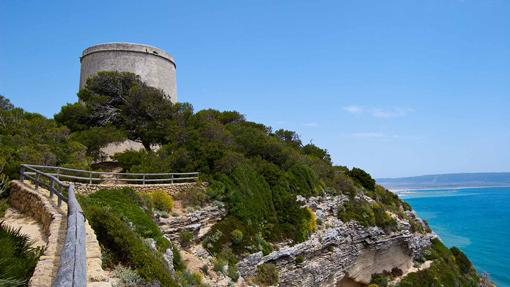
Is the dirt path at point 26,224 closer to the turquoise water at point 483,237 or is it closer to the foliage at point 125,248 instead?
the foliage at point 125,248

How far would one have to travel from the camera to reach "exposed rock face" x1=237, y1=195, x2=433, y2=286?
1795 cm

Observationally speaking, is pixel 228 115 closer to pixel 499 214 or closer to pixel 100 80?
pixel 100 80

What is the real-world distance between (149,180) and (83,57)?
2188cm

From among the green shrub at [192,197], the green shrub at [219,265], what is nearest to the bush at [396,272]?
the green shrub at [192,197]

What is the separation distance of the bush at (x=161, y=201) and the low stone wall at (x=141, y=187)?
447 mm

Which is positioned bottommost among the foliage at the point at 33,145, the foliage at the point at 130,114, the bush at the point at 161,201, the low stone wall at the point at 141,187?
the bush at the point at 161,201

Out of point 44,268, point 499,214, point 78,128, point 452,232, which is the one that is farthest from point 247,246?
point 499,214

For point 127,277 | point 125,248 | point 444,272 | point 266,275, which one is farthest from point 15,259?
point 444,272

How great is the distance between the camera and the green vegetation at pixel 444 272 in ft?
88.8

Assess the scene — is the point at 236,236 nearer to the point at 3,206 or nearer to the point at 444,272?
the point at 3,206

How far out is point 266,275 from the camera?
16188 mm

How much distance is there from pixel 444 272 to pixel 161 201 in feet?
82.7

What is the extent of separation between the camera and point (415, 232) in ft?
102

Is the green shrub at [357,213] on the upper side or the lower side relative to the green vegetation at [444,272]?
upper
